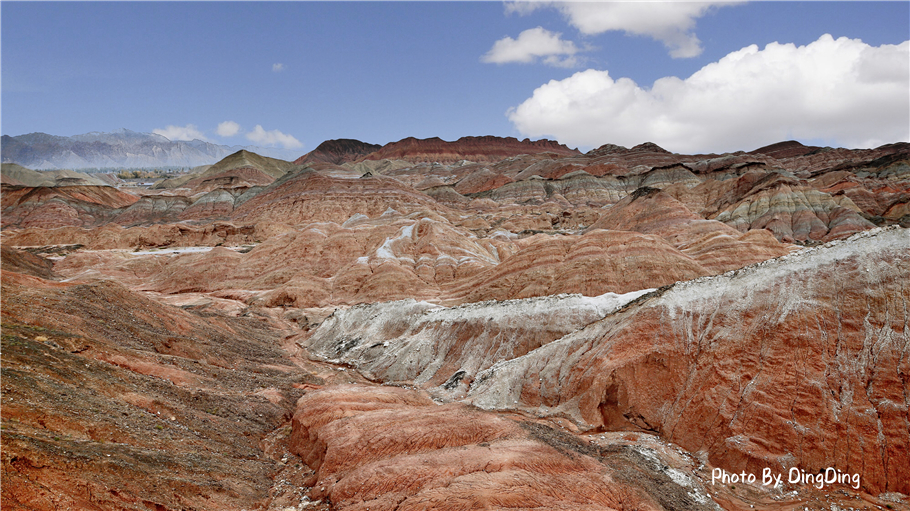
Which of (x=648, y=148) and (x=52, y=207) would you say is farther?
(x=648, y=148)

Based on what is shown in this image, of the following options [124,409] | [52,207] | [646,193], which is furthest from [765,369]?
[52,207]

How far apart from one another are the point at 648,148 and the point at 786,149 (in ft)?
152

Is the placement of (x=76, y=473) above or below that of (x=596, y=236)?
below

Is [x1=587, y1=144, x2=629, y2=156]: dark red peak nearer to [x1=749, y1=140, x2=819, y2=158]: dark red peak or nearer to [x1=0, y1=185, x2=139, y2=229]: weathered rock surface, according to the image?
[x1=749, y1=140, x2=819, y2=158]: dark red peak

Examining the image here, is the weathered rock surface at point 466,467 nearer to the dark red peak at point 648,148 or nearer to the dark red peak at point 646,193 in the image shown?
the dark red peak at point 646,193

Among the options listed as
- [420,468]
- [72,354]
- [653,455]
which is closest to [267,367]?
[72,354]

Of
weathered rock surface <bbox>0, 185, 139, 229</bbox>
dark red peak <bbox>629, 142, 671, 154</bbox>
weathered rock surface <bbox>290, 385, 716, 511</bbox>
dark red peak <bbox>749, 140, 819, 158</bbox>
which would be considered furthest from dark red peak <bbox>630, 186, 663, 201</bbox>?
dark red peak <bbox>749, 140, 819, 158</bbox>

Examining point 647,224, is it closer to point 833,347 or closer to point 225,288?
point 833,347

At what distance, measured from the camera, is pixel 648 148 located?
6580 inches

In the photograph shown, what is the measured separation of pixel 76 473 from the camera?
912 cm

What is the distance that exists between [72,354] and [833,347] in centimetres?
2409

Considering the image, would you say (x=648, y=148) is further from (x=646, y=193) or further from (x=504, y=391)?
(x=504, y=391)

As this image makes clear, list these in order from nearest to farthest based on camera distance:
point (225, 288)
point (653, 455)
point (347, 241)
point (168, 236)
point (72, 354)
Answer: point (653, 455) → point (72, 354) → point (225, 288) → point (347, 241) → point (168, 236)

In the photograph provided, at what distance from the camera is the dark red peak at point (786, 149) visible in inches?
6226
